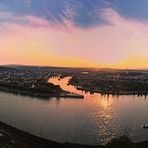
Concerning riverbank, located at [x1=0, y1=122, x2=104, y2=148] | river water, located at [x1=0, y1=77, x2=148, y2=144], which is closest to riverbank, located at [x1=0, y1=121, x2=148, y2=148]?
riverbank, located at [x1=0, y1=122, x2=104, y2=148]

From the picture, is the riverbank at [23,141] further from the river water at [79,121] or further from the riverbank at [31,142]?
the river water at [79,121]

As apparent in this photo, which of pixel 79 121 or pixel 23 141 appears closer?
pixel 23 141

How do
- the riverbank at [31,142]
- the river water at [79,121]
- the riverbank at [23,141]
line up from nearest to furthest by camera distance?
the riverbank at [31,142] → the riverbank at [23,141] → the river water at [79,121]

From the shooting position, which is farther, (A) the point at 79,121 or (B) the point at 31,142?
(A) the point at 79,121

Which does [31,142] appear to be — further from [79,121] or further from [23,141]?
[79,121]

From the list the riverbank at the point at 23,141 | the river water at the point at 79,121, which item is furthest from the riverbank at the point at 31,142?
the river water at the point at 79,121

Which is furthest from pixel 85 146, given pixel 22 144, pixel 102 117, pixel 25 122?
pixel 102 117

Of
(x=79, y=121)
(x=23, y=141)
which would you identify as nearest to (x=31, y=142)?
(x=23, y=141)

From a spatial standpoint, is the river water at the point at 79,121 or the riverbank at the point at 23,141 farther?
the river water at the point at 79,121

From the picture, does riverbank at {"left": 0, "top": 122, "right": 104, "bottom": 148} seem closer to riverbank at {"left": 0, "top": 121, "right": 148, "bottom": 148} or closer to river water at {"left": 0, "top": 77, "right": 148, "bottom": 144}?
riverbank at {"left": 0, "top": 121, "right": 148, "bottom": 148}

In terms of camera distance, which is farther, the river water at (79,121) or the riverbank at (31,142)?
the river water at (79,121)

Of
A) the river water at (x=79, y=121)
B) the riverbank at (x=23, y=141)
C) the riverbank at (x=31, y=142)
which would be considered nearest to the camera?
the riverbank at (x=31, y=142)

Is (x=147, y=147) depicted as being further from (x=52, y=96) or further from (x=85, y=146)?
(x=52, y=96)
